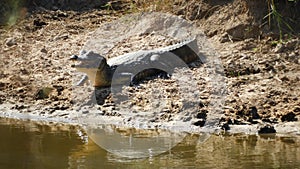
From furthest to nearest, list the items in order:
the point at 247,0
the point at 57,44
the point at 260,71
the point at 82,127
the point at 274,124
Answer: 1. the point at 57,44
2. the point at 247,0
3. the point at 260,71
4. the point at 82,127
5. the point at 274,124

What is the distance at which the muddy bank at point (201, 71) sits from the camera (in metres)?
6.99

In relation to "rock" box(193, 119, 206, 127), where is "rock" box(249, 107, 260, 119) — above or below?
above

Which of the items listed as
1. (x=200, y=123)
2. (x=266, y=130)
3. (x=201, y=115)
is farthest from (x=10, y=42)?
(x=266, y=130)

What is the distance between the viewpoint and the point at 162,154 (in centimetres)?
562

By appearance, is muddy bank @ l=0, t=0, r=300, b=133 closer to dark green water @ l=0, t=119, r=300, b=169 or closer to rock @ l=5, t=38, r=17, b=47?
rock @ l=5, t=38, r=17, b=47

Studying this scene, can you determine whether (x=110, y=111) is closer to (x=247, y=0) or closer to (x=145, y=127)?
(x=145, y=127)

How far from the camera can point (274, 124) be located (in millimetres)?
6633

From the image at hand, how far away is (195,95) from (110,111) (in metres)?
1.08

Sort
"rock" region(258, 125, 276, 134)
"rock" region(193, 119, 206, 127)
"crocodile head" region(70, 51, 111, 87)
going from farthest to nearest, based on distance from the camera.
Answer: "crocodile head" region(70, 51, 111, 87), "rock" region(193, 119, 206, 127), "rock" region(258, 125, 276, 134)

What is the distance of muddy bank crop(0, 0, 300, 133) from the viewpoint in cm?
699

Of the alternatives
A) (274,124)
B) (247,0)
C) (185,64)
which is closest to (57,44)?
(185,64)

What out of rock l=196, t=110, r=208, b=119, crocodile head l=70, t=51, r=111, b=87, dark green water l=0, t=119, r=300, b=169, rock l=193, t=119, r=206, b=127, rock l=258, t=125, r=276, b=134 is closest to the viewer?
dark green water l=0, t=119, r=300, b=169

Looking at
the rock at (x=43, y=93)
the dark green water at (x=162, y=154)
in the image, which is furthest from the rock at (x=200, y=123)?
the rock at (x=43, y=93)

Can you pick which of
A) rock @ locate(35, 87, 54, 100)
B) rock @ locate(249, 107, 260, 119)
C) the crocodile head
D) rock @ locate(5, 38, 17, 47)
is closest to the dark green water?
rock @ locate(249, 107, 260, 119)
